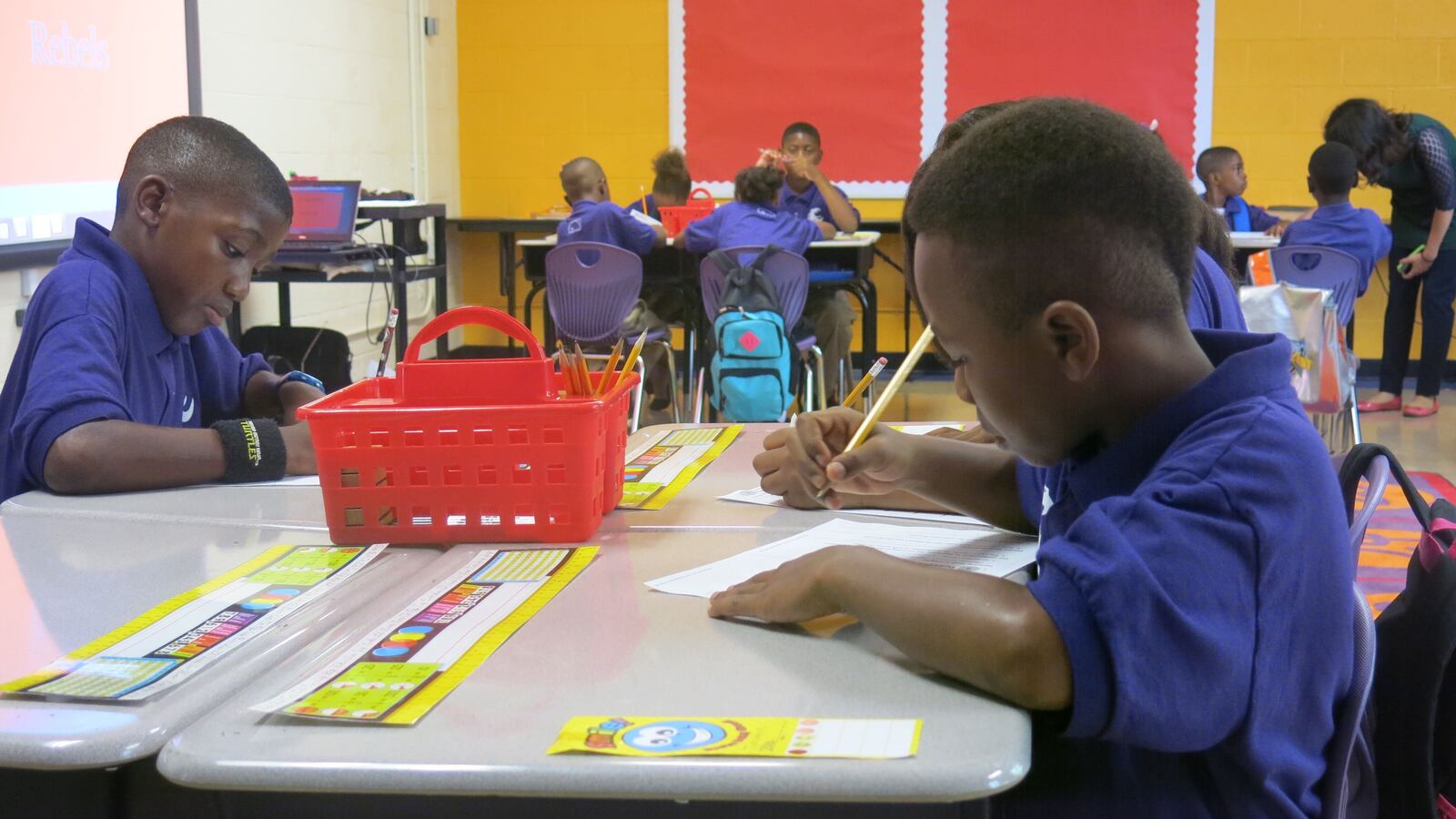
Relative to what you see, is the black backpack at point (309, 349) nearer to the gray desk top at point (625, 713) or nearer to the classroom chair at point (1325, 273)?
the gray desk top at point (625, 713)

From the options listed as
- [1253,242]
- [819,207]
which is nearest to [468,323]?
[1253,242]

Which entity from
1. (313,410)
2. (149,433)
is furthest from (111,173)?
(313,410)

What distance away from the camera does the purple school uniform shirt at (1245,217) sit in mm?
5980

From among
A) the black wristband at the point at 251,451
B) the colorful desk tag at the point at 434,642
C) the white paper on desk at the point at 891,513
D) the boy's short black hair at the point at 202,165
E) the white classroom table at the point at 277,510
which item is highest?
the boy's short black hair at the point at 202,165

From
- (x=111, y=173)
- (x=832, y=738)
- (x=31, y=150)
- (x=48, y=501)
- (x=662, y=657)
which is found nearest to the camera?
(x=832, y=738)

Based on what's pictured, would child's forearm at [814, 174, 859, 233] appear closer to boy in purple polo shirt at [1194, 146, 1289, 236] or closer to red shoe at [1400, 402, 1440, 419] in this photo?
boy in purple polo shirt at [1194, 146, 1289, 236]

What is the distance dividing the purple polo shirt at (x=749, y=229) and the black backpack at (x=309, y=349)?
153 cm

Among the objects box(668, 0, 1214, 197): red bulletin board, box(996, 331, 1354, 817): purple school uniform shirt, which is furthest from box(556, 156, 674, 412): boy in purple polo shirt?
box(996, 331, 1354, 817): purple school uniform shirt

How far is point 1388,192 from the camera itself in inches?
263

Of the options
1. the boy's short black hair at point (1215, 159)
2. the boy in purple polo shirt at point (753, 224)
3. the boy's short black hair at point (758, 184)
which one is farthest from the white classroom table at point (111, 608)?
the boy's short black hair at point (1215, 159)

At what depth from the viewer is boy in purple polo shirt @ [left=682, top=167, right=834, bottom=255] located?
192 inches

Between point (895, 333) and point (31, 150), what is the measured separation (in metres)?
4.45

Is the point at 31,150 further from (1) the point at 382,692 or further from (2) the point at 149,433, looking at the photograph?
(1) the point at 382,692

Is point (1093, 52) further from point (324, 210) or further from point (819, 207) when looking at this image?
point (324, 210)
